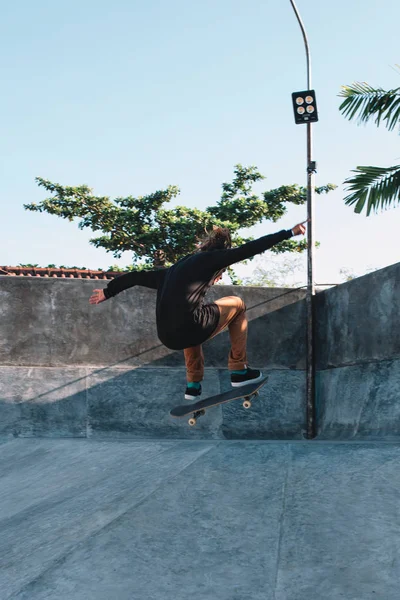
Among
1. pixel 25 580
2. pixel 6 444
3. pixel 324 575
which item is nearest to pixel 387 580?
pixel 324 575

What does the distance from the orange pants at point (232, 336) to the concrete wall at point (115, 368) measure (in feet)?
8.01

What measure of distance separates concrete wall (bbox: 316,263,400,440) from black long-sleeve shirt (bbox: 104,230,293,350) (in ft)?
9.38

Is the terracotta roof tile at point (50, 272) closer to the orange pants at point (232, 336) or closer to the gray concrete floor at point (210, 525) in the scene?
the orange pants at point (232, 336)

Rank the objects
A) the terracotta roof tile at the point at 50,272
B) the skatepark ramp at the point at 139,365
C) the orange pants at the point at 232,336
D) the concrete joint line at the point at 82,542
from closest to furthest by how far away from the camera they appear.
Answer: the concrete joint line at the point at 82,542 < the orange pants at the point at 232,336 < the skatepark ramp at the point at 139,365 < the terracotta roof tile at the point at 50,272

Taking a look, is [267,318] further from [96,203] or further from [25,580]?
[96,203]

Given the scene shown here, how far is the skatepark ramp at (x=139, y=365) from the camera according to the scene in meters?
9.57

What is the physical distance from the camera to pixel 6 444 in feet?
29.6

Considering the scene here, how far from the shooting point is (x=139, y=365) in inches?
389

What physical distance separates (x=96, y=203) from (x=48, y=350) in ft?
60.9

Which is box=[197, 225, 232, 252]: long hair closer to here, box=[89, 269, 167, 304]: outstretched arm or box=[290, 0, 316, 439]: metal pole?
box=[89, 269, 167, 304]: outstretched arm

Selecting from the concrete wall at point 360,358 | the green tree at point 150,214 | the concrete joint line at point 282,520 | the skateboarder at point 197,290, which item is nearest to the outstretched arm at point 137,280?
the skateboarder at point 197,290

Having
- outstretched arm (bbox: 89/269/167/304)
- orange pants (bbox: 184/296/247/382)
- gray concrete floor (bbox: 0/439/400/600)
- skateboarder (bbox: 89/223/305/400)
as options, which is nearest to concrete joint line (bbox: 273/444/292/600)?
gray concrete floor (bbox: 0/439/400/600)

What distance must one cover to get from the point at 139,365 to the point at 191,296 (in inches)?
146

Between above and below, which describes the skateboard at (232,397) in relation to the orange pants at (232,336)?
below
